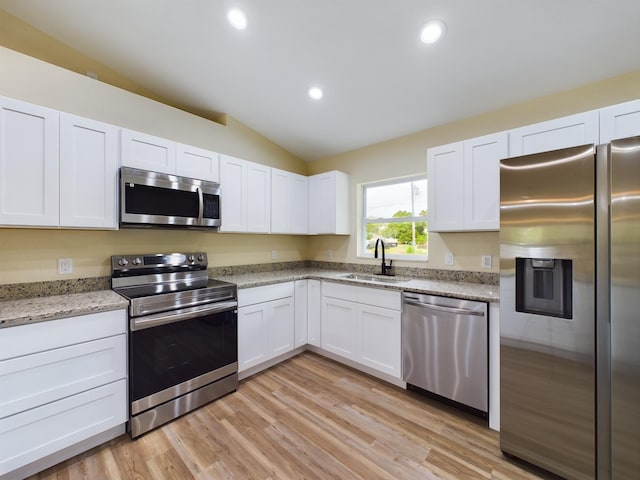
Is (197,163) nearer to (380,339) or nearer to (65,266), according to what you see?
(65,266)

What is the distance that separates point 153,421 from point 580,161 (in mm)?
3130

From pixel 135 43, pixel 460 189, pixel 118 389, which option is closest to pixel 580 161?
pixel 460 189

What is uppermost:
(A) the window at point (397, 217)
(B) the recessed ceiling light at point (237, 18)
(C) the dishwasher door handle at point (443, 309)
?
(B) the recessed ceiling light at point (237, 18)

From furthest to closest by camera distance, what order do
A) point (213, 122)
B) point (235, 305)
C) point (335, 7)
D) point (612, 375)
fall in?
point (213, 122), point (235, 305), point (335, 7), point (612, 375)

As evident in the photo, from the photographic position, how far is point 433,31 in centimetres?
183

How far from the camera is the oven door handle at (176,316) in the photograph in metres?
1.86

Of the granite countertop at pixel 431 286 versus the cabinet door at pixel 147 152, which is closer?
the granite countertop at pixel 431 286

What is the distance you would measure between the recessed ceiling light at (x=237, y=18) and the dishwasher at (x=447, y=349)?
8.05ft

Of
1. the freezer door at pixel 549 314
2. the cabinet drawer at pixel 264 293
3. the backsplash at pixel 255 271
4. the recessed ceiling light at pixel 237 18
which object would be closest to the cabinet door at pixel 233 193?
the backsplash at pixel 255 271

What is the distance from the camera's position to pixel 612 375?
54.1 inches

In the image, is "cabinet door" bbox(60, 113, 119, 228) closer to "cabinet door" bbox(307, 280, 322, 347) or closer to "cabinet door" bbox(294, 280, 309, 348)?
"cabinet door" bbox(294, 280, 309, 348)

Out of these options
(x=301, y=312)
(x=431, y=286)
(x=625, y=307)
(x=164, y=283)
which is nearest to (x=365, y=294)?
(x=431, y=286)

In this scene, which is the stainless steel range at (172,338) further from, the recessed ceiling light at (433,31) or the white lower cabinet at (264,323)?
the recessed ceiling light at (433,31)

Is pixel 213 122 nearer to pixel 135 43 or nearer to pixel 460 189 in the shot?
pixel 135 43
